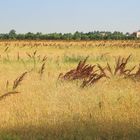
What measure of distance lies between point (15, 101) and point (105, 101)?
1543 mm

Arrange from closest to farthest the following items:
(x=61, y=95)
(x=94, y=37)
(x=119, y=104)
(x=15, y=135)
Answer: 1. (x=15, y=135)
2. (x=119, y=104)
3. (x=61, y=95)
4. (x=94, y=37)

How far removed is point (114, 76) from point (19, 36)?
7115 cm

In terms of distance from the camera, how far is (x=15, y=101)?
27.1 ft

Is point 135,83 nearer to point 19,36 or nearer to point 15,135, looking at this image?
point 15,135

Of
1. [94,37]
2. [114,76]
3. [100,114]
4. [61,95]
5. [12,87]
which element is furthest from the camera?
[94,37]

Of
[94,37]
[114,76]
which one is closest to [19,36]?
[94,37]

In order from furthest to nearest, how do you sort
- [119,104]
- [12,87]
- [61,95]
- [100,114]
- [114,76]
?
[114,76] → [12,87] → [61,95] → [119,104] → [100,114]

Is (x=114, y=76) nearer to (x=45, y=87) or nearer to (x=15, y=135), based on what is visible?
(x=45, y=87)

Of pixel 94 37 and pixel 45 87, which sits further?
pixel 94 37

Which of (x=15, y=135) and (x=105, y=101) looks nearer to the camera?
(x=15, y=135)

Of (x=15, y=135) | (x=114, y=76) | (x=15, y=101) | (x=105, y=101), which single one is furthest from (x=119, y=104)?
(x=114, y=76)

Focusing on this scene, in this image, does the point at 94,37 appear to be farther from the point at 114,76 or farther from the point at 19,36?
the point at 114,76

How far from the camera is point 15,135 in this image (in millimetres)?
6246

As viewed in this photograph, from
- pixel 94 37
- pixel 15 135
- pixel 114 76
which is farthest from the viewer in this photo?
pixel 94 37
